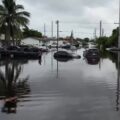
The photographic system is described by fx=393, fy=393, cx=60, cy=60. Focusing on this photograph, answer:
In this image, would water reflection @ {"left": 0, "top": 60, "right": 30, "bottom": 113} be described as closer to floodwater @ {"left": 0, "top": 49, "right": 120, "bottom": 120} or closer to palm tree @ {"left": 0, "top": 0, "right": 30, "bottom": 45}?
floodwater @ {"left": 0, "top": 49, "right": 120, "bottom": 120}

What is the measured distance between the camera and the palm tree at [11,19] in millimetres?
62062

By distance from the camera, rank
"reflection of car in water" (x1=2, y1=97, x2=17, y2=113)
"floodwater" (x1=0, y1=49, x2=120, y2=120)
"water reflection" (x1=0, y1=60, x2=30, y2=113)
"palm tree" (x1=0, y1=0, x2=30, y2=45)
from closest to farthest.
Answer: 1. "floodwater" (x1=0, y1=49, x2=120, y2=120)
2. "reflection of car in water" (x1=2, y1=97, x2=17, y2=113)
3. "water reflection" (x1=0, y1=60, x2=30, y2=113)
4. "palm tree" (x1=0, y1=0, x2=30, y2=45)

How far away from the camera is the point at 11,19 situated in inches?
2450

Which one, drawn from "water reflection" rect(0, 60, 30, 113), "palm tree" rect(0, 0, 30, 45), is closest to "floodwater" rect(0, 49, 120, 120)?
"water reflection" rect(0, 60, 30, 113)

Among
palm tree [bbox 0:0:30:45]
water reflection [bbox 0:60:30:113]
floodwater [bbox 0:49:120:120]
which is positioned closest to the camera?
floodwater [bbox 0:49:120:120]

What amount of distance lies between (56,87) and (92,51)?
36399 mm

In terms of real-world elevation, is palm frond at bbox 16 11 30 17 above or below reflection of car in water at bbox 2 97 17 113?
above

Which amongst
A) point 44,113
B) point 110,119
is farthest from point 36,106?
point 110,119

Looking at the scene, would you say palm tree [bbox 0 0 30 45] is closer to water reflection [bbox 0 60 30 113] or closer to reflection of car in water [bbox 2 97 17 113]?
water reflection [bbox 0 60 30 113]

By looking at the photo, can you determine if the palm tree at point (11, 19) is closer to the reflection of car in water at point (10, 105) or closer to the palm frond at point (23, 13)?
the palm frond at point (23, 13)

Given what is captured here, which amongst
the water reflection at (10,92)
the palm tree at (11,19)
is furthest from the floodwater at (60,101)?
the palm tree at (11,19)

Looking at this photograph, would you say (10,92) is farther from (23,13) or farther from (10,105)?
(23,13)

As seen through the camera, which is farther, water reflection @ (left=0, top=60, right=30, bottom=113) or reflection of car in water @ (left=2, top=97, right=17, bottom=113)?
water reflection @ (left=0, top=60, right=30, bottom=113)

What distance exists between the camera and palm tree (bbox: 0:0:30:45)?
62.1 meters
